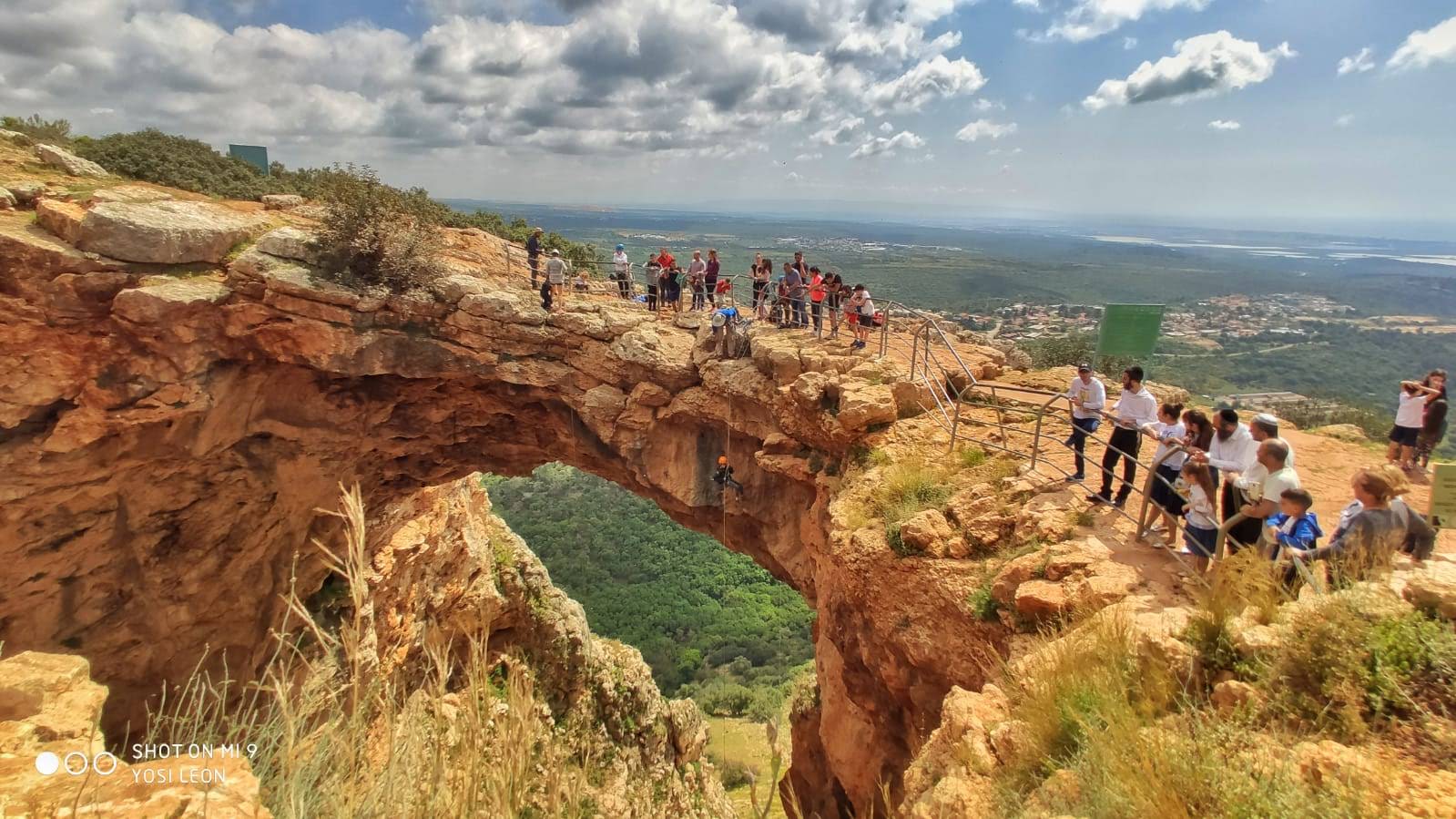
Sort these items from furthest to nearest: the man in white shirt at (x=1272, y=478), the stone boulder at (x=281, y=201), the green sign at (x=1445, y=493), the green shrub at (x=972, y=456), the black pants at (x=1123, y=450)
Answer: the stone boulder at (x=281, y=201), the green shrub at (x=972, y=456), the black pants at (x=1123, y=450), the man in white shirt at (x=1272, y=478), the green sign at (x=1445, y=493)

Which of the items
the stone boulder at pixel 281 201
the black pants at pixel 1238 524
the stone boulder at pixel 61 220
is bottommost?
the black pants at pixel 1238 524

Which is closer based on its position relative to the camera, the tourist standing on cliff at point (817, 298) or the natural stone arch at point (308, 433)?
the natural stone arch at point (308, 433)

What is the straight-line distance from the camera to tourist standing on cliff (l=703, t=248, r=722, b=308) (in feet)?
52.1

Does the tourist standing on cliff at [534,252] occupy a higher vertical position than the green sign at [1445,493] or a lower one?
higher

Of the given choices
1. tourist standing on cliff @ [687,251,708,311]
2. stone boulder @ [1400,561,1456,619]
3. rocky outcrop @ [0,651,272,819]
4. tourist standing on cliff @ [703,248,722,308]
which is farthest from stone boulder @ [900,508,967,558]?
tourist standing on cliff @ [687,251,708,311]

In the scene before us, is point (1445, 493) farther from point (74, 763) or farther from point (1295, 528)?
point (74, 763)

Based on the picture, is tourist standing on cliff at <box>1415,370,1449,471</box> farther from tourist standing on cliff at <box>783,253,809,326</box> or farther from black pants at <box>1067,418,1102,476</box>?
tourist standing on cliff at <box>783,253,809,326</box>

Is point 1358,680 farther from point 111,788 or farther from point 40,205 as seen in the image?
point 40,205

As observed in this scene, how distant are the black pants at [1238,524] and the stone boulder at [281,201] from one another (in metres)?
21.0

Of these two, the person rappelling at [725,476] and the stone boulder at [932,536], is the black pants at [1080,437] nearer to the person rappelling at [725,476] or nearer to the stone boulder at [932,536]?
the stone boulder at [932,536]

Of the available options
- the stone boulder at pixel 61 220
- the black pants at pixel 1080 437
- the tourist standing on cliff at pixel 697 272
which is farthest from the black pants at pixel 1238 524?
the stone boulder at pixel 61 220

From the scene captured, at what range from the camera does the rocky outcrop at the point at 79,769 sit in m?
2.43

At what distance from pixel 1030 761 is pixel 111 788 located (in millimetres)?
4890

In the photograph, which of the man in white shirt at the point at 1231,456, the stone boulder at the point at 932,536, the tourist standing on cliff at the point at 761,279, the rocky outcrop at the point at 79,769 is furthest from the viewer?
the tourist standing on cliff at the point at 761,279
